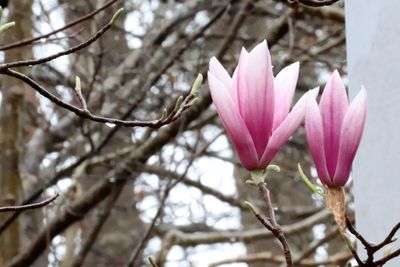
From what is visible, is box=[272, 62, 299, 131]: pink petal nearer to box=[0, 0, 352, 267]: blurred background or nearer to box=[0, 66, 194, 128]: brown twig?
box=[0, 66, 194, 128]: brown twig

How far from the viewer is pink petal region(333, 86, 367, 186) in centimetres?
46

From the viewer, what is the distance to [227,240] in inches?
115

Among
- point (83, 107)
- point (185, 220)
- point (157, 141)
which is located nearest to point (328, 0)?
point (83, 107)

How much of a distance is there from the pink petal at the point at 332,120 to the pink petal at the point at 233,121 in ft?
0.16

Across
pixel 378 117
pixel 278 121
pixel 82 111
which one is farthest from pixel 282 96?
pixel 378 117

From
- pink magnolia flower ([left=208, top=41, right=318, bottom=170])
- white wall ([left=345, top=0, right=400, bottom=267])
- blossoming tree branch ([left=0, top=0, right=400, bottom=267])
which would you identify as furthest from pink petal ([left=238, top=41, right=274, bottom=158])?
blossoming tree branch ([left=0, top=0, right=400, bottom=267])

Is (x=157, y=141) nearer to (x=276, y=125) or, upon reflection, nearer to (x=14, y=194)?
(x=14, y=194)

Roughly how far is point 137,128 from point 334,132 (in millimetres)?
2436

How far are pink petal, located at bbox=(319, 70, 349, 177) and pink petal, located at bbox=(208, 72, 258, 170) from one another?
49 millimetres

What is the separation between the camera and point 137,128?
9.46ft

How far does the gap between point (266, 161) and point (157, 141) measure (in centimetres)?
191

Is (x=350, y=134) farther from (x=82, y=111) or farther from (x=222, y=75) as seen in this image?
(x=82, y=111)

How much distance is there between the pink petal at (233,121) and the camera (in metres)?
0.47

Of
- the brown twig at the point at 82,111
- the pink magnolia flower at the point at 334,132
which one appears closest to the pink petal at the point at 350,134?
the pink magnolia flower at the point at 334,132
